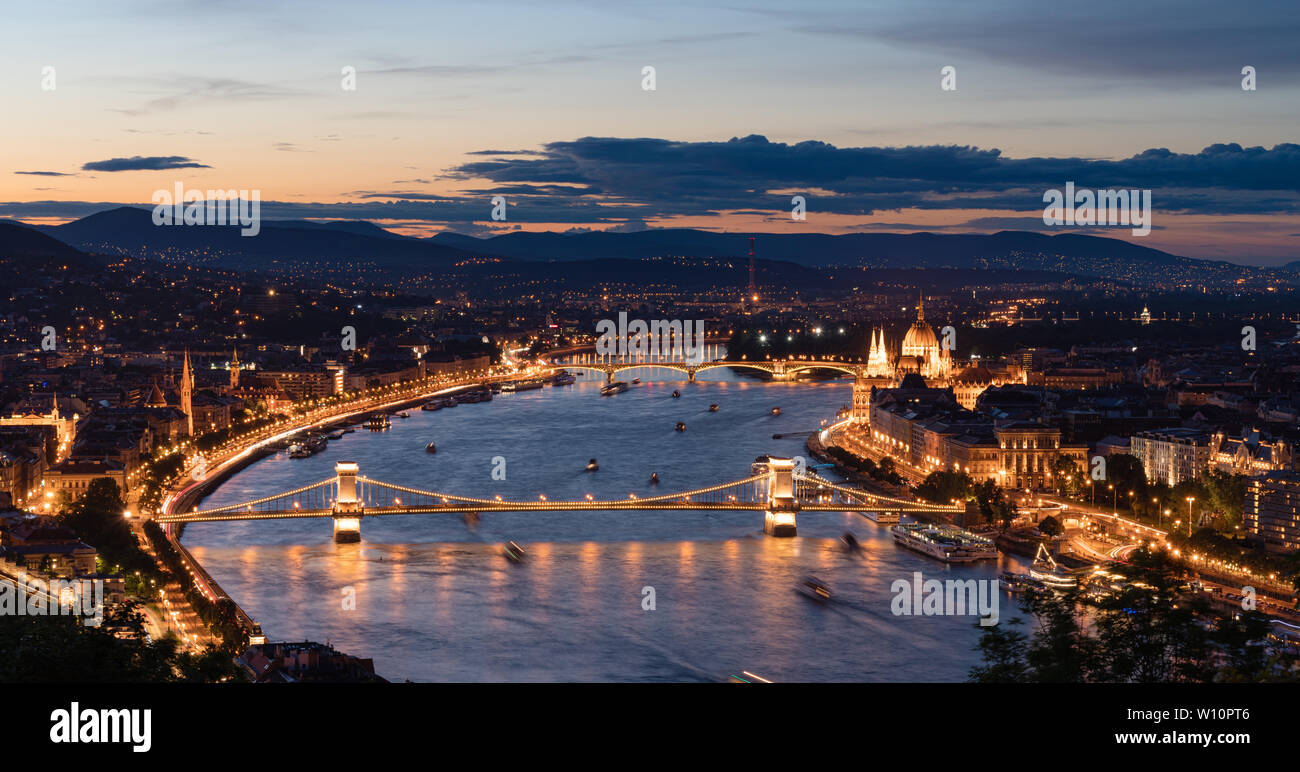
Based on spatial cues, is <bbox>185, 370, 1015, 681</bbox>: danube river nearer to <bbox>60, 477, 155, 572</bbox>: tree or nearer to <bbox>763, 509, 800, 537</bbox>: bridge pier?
<bbox>763, 509, 800, 537</bbox>: bridge pier

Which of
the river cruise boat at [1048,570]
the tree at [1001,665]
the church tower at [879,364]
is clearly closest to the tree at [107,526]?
the river cruise boat at [1048,570]

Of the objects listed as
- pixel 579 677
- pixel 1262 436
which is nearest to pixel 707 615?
pixel 579 677

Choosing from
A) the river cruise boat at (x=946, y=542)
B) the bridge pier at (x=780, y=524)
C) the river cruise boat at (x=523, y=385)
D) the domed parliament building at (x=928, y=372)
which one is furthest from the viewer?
the river cruise boat at (x=523, y=385)

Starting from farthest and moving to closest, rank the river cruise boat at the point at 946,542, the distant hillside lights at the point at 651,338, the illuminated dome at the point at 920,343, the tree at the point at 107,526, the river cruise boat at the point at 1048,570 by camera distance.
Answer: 1. the distant hillside lights at the point at 651,338
2. the illuminated dome at the point at 920,343
3. the river cruise boat at the point at 946,542
4. the tree at the point at 107,526
5. the river cruise boat at the point at 1048,570

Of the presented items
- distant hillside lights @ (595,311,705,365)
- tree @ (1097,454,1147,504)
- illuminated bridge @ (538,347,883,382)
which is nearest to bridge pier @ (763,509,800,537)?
tree @ (1097,454,1147,504)

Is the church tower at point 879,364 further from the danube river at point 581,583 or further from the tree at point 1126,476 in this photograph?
the tree at point 1126,476

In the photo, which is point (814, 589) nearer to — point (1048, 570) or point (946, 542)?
point (1048, 570)

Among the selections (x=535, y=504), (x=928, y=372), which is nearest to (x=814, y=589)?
(x=535, y=504)

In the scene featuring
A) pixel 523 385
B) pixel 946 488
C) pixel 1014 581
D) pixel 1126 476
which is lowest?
pixel 523 385
